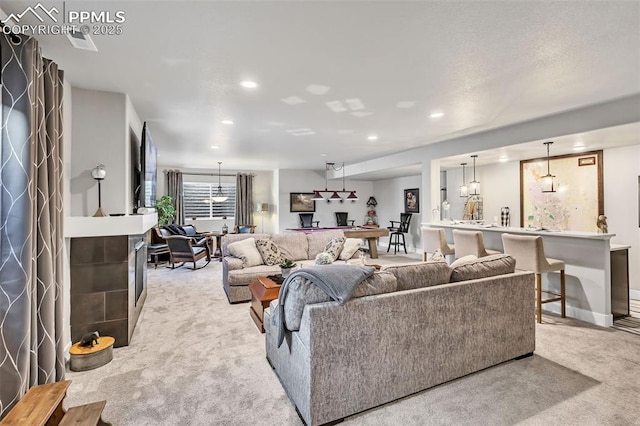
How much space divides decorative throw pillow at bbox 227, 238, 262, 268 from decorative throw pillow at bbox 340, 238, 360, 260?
1.35 metres

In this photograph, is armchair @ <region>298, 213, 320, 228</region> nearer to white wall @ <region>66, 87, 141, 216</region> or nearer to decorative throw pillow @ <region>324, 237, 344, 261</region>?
decorative throw pillow @ <region>324, 237, 344, 261</region>

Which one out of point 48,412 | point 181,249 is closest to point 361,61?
point 48,412

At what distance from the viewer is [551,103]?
3.47m

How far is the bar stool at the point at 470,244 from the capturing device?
4.29 meters

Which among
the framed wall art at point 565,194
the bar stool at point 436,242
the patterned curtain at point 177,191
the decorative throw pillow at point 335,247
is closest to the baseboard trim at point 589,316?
the bar stool at point 436,242

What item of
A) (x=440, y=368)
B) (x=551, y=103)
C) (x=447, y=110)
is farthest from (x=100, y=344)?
(x=551, y=103)

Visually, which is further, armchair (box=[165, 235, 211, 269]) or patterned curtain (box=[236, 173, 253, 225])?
patterned curtain (box=[236, 173, 253, 225])

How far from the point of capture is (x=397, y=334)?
6.95 ft

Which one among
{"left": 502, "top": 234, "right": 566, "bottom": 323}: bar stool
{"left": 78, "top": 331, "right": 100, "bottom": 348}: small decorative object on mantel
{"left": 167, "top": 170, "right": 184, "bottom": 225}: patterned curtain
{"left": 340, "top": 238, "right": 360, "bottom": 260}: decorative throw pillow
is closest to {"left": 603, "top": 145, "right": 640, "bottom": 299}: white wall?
{"left": 502, "top": 234, "right": 566, "bottom": 323}: bar stool

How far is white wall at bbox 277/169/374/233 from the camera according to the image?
9680 mm

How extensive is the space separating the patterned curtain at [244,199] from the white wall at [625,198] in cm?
835

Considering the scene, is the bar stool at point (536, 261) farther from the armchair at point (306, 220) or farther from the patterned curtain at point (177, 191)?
the patterned curtain at point (177, 191)

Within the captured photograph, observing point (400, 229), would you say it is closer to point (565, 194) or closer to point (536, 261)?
point (565, 194)

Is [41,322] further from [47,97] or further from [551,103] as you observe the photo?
[551,103]
